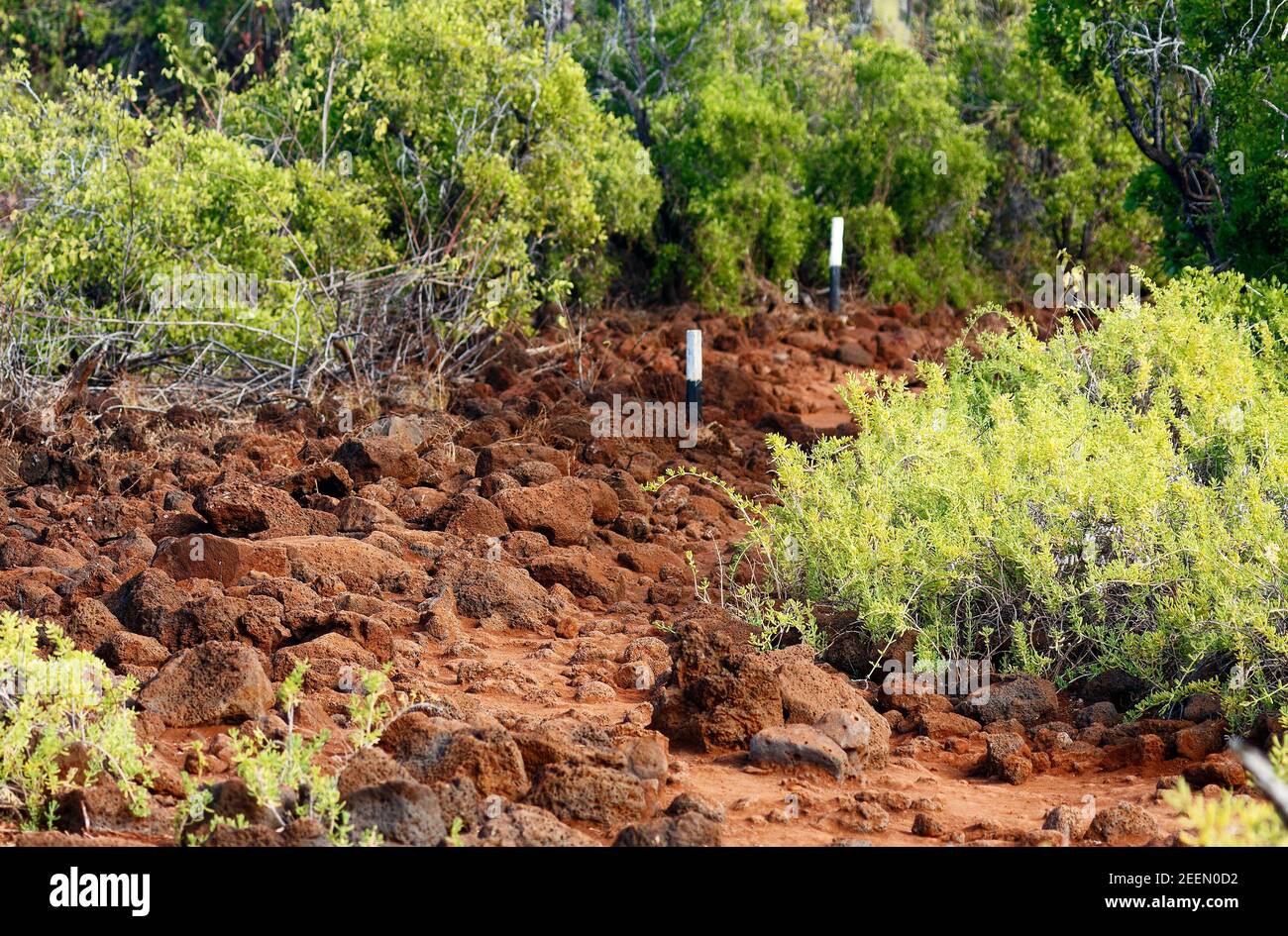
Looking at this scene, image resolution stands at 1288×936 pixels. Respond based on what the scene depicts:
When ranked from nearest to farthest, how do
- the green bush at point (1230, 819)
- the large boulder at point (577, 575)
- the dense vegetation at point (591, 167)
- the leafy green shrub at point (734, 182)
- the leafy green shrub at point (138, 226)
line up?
the green bush at point (1230, 819)
the large boulder at point (577, 575)
the leafy green shrub at point (138, 226)
the dense vegetation at point (591, 167)
the leafy green shrub at point (734, 182)

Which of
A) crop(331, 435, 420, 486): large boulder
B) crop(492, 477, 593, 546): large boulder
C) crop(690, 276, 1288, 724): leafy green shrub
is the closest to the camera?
crop(690, 276, 1288, 724): leafy green shrub

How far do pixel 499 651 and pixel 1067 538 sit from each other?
1.90 m

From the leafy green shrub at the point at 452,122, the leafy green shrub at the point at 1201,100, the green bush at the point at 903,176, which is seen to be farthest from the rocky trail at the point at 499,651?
the green bush at the point at 903,176

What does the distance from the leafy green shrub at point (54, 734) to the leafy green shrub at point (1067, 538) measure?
230 cm

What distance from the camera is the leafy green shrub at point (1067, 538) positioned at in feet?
15.1

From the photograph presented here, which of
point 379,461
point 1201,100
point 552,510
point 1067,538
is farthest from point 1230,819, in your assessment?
point 1201,100

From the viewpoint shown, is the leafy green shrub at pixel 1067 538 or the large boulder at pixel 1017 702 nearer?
the leafy green shrub at pixel 1067 538

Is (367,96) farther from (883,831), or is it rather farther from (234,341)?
(883,831)

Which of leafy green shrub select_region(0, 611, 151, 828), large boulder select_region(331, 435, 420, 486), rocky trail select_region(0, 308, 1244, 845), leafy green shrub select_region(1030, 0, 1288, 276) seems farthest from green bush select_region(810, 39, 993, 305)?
leafy green shrub select_region(0, 611, 151, 828)

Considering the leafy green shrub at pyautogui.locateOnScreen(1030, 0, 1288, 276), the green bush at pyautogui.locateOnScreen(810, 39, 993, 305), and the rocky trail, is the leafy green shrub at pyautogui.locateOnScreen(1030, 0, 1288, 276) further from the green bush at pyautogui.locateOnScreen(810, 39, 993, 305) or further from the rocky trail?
the green bush at pyautogui.locateOnScreen(810, 39, 993, 305)

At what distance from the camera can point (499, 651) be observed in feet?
18.0

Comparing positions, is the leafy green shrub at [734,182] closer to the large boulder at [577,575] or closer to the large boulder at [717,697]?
the large boulder at [577,575]

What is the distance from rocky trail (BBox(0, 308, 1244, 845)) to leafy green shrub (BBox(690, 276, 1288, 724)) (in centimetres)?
22

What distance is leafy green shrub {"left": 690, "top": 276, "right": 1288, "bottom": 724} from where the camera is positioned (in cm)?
461
